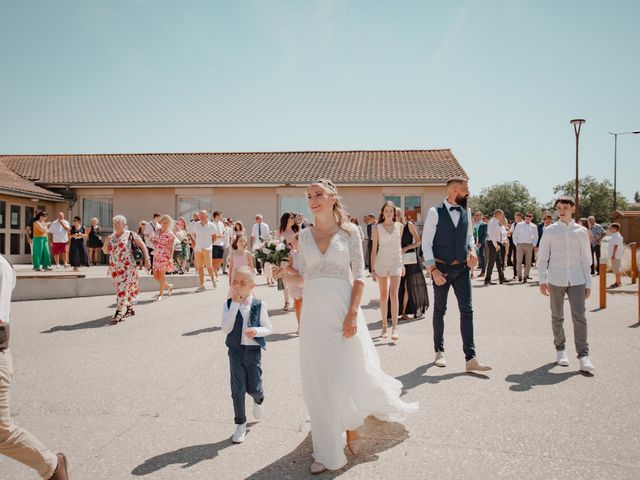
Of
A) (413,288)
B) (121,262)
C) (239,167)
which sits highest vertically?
(239,167)

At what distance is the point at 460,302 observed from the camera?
5.55 m

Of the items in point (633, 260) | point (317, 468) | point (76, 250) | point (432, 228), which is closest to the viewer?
point (317, 468)

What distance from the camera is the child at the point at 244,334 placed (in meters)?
3.80

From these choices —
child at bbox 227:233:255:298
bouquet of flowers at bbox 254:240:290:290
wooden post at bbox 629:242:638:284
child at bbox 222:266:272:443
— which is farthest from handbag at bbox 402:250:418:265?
wooden post at bbox 629:242:638:284

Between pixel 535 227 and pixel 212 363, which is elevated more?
pixel 535 227

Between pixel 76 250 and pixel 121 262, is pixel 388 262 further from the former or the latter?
pixel 76 250

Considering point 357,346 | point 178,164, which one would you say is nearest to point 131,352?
point 357,346

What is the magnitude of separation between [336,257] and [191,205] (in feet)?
70.6

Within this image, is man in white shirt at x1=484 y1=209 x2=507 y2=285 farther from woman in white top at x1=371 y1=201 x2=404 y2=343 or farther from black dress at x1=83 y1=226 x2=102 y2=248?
black dress at x1=83 y1=226 x2=102 y2=248

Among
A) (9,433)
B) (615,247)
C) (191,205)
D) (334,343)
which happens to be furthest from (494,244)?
(191,205)

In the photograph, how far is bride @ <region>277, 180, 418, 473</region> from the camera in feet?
10.5

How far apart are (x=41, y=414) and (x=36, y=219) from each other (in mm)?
13529

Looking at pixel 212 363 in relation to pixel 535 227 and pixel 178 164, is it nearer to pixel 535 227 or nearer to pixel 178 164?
pixel 535 227

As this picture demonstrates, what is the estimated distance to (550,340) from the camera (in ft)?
22.8
